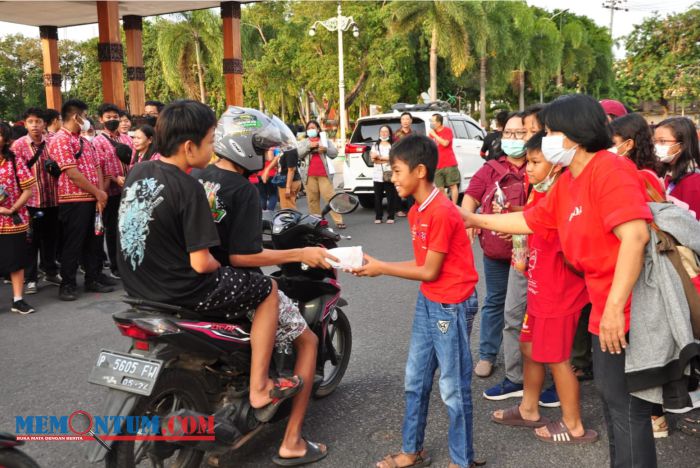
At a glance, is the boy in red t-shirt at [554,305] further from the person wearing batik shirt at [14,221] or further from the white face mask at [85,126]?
the white face mask at [85,126]

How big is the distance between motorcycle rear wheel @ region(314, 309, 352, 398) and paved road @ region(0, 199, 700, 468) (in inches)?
3.0

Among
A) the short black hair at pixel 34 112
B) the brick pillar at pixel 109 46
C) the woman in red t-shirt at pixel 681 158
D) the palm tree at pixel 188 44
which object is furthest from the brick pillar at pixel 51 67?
the woman in red t-shirt at pixel 681 158

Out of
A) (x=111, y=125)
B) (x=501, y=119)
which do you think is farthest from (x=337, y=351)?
(x=111, y=125)

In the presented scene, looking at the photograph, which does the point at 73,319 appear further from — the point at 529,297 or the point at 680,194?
the point at 680,194

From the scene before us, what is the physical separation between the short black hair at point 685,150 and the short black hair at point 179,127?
2928 millimetres

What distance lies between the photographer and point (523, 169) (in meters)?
4.15

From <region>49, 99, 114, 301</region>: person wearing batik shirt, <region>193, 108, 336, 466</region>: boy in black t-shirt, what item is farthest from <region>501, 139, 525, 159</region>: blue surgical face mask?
<region>49, 99, 114, 301</region>: person wearing batik shirt

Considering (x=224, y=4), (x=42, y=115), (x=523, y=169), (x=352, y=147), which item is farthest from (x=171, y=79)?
(x=523, y=169)

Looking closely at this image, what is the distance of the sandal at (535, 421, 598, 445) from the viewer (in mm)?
3451

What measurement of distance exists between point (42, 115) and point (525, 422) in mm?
5979

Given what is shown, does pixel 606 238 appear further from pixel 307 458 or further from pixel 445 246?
pixel 307 458

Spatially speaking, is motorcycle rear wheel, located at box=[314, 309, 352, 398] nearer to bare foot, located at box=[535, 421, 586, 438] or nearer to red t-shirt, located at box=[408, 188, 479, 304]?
red t-shirt, located at box=[408, 188, 479, 304]

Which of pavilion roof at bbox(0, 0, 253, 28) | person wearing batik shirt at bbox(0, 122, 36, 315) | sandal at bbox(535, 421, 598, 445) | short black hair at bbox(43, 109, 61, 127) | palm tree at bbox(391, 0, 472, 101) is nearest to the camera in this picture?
sandal at bbox(535, 421, 598, 445)

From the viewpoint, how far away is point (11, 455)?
2232 millimetres
